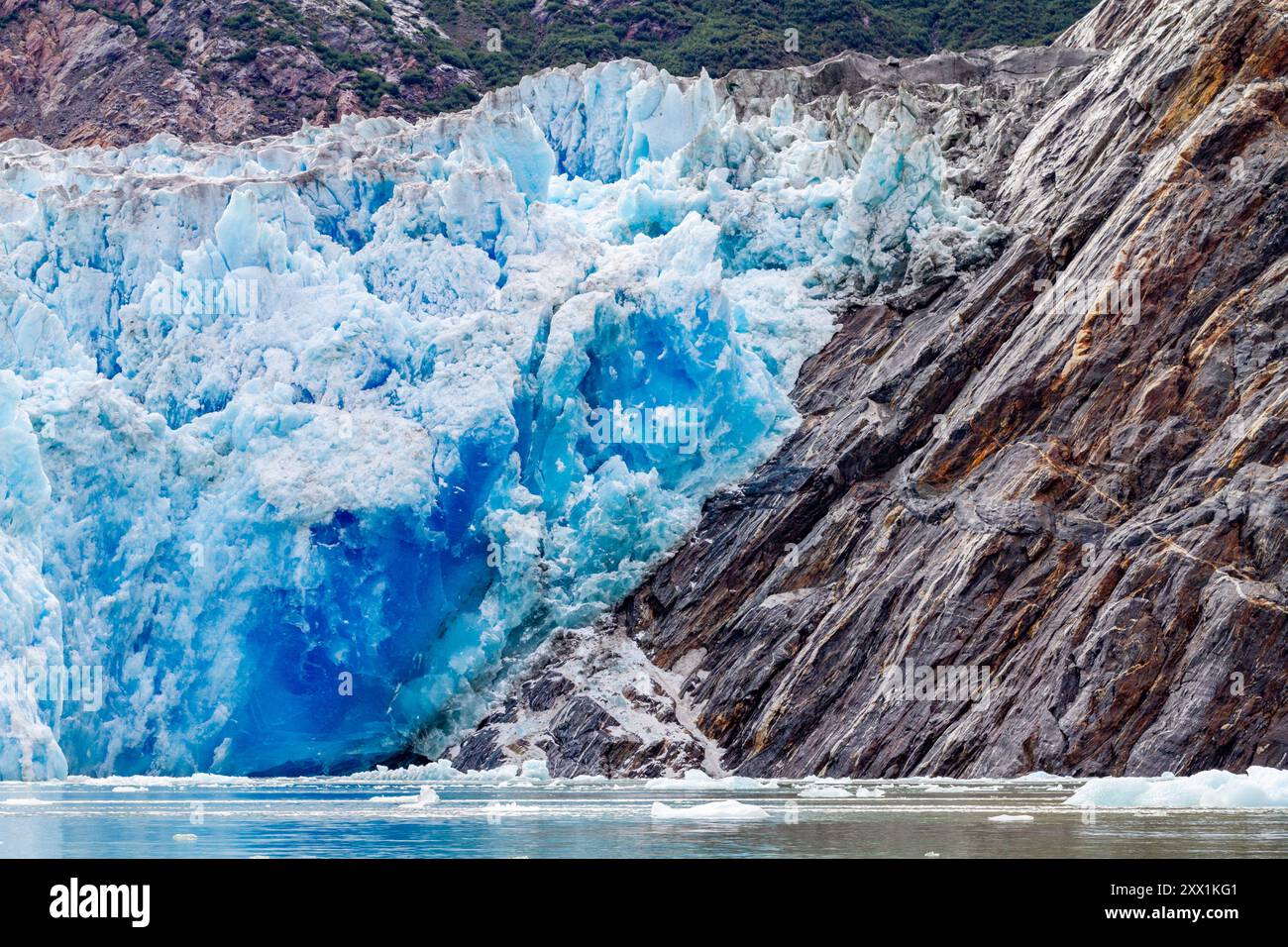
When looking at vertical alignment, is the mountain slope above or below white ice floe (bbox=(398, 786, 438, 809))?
above

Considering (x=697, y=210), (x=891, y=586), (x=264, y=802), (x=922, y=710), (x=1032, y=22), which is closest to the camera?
(x=264, y=802)

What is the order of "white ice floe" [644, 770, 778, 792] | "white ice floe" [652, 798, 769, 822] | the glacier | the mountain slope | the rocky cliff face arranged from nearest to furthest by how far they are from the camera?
"white ice floe" [652, 798, 769, 822] < the rocky cliff face < "white ice floe" [644, 770, 778, 792] < the glacier < the mountain slope

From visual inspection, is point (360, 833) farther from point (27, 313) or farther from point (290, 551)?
point (27, 313)

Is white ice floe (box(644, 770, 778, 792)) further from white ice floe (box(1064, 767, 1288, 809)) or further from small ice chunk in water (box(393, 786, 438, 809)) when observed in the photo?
white ice floe (box(1064, 767, 1288, 809))

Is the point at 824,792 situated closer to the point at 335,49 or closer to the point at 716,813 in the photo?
the point at 716,813

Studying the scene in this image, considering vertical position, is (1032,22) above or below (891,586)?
above

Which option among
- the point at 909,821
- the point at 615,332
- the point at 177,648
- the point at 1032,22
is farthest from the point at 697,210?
the point at 1032,22

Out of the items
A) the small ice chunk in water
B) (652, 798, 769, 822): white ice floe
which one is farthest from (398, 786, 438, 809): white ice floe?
(652, 798, 769, 822): white ice floe
